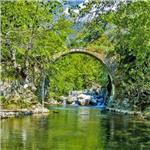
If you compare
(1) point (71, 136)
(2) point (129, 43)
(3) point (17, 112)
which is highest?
(2) point (129, 43)

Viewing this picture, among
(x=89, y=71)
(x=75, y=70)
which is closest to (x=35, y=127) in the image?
(x=75, y=70)

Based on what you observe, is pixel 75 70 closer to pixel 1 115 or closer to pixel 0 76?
pixel 0 76

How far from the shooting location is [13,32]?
35031mm

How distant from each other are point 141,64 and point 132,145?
2384 centimetres

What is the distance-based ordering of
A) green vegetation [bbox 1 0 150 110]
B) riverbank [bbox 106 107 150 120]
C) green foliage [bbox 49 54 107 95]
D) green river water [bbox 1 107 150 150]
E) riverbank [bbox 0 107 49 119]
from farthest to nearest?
green foliage [bbox 49 54 107 95] < riverbank [bbox 106 107 150 120] < green vegetation [bbox 1 0 150 110] < riverbank [bbox 0 107 49 119] < green river water [bbox 1 107 150 150]

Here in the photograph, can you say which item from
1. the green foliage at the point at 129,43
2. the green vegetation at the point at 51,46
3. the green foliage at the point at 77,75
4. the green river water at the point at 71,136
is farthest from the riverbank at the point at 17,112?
the green foliage at the point at 77,75

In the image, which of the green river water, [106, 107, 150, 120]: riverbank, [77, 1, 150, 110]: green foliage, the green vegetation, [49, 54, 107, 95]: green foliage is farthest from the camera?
[49, 54, 107, 95]: green foliage

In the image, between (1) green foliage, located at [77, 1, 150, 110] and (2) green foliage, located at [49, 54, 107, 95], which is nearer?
(1) green foliage, located at [77, 1, 150, 110]

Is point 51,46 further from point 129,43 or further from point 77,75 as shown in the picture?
point 77,75

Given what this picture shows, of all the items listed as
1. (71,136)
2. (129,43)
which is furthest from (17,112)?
(71,136)

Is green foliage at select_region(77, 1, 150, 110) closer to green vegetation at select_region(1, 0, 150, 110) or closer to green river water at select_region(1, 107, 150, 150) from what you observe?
green vegetation at select_region(1, 0, 150, 110)

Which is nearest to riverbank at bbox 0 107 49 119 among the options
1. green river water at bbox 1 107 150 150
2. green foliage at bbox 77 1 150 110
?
green river water at bbox 1 107 150 150

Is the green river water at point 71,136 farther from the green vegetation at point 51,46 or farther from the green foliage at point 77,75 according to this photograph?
the green foliage at point 77,75

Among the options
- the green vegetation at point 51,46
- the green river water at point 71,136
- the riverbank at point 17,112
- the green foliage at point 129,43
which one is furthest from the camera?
the green vegetation at point 51,46
